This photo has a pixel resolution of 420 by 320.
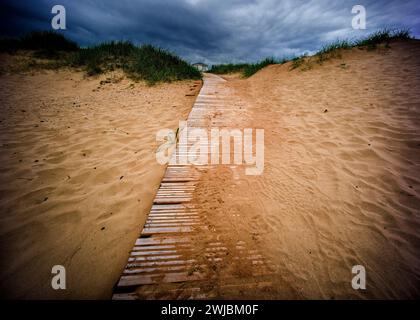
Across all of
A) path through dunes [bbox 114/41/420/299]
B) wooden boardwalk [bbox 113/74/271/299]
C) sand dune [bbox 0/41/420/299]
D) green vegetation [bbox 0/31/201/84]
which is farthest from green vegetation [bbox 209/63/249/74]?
wooden boardwalk [bbox 113/74/271/299]

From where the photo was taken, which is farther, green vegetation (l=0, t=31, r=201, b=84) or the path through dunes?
green vegetation (l=0, t=31, r=201, b=84)

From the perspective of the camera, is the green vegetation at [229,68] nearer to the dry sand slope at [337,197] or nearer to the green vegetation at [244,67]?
the green vegetation at [244,67]

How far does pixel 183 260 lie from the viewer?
1.58m

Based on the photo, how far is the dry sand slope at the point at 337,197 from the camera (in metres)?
1.57

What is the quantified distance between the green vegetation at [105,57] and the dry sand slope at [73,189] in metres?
4.20

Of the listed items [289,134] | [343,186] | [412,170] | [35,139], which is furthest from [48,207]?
[412,170]

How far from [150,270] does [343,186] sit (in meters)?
2.56

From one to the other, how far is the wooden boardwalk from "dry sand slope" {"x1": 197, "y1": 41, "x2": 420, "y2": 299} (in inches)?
6.7

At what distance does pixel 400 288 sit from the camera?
1.45m

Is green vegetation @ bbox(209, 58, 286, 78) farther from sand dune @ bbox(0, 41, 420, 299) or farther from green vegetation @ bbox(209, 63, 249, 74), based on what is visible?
sand dune @ bbox(0, 41, 420, 299)

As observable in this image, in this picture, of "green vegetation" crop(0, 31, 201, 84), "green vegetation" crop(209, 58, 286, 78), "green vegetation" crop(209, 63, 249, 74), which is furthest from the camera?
"green vegetation" crop(209, 63, 249, 74)

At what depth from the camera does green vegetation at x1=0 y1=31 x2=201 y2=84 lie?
8617 millimetres

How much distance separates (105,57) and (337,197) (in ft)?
38.3
